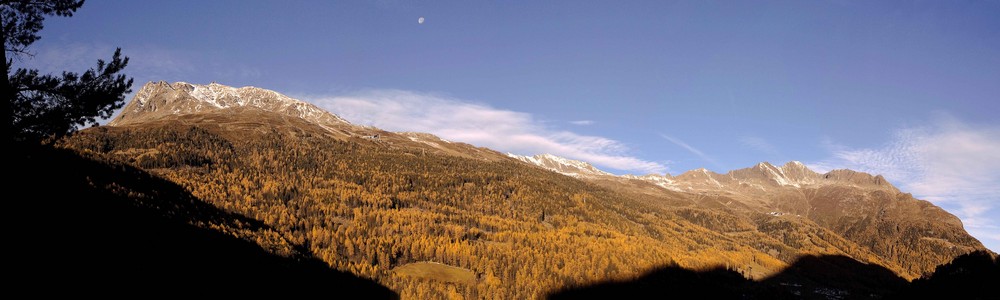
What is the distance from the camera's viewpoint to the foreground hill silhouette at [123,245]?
159 feet

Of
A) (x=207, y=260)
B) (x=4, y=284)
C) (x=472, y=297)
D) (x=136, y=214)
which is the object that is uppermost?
(x=4, y=284)

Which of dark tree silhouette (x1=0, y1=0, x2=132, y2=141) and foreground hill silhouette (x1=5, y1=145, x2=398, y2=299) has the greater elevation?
dark tree silhouette (x1=0, y1=0, x2=132, y2=141)

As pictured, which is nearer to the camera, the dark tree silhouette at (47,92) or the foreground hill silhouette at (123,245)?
the dark tree silhouette at (47,92)

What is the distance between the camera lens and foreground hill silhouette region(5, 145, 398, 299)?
159 ft

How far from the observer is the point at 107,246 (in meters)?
90.9

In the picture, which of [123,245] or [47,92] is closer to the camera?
[47,92]

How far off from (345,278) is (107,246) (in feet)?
357

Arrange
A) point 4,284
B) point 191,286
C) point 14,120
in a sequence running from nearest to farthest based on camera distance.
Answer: point 14,120
point 4,284
point 191,286

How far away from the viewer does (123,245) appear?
3967 inches

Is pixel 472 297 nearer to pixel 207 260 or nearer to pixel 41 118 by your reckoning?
pixel 207 260

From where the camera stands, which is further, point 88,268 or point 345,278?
point 345,278

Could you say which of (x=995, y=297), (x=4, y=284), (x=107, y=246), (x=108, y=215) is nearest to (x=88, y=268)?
(x=107, y=246)

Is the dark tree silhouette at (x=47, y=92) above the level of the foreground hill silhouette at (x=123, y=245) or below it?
above

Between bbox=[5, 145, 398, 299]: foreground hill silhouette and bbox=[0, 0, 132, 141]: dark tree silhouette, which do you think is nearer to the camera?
bbox=[0, 0, 132, 141]: dark tree silhouette
